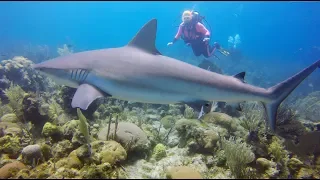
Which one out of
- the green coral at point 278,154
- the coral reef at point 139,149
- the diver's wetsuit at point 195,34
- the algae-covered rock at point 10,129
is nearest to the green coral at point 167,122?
the coral reef at point 139,149

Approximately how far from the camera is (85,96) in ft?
15.0

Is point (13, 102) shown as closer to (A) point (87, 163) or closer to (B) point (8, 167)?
(B) point (8, 167)

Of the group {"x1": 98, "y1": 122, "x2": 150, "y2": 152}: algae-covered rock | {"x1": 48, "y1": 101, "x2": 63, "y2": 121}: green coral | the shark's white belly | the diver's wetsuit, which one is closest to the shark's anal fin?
the shark's white belly

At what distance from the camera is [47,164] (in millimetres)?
4605

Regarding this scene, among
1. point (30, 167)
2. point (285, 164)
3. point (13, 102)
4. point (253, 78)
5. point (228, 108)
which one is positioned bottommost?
point (30, 167)

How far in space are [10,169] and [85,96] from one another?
6.14ft

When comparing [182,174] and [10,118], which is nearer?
[182,174]

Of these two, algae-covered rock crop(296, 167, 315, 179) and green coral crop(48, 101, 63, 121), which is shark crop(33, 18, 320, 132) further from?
green coral crop(48, 101, 63, 121)

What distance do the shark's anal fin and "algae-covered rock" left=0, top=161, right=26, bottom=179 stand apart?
1574 mm

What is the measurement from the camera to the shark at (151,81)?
480 cm

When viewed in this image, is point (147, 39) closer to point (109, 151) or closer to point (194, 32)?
point (109, 151)

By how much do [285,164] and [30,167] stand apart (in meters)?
5.45

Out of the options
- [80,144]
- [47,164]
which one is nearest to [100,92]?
[80,144]

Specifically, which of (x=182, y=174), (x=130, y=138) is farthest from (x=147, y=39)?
(x=182, y=174)
